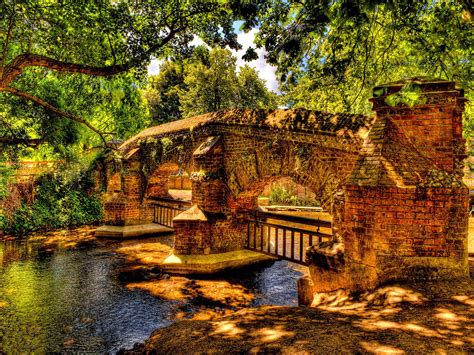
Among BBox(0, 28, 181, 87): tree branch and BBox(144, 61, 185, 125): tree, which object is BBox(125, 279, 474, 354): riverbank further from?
BBox(144, 61, 185, 125): tree

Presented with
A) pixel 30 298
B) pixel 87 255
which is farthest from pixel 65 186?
pixel 30 298

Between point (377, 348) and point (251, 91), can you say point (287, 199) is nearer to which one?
point (251, 91)

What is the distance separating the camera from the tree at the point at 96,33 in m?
5.27

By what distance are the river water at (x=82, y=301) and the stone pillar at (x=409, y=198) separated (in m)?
2.31

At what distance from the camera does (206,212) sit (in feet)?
24.3

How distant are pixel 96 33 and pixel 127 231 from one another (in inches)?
282

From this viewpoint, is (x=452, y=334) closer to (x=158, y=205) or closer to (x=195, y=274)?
(x=195, y=274)

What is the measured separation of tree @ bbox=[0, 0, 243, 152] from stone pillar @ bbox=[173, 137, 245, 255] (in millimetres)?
2787

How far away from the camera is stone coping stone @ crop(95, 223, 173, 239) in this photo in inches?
429

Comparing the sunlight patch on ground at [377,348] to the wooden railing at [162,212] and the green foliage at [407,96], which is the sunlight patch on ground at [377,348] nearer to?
the green foliage at [407,96]

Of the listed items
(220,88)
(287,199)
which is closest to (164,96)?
(220,88)

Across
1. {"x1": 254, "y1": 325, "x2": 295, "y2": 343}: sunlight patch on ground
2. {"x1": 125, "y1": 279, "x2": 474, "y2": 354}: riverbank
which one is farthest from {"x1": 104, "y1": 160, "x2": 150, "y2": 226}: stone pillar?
{"x1": 254, "y1": 325, "x2": 295, "y2": 343}: sunlight patch on ground

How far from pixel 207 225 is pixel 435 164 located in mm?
5063

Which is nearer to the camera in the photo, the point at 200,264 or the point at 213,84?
the point at 200,264
